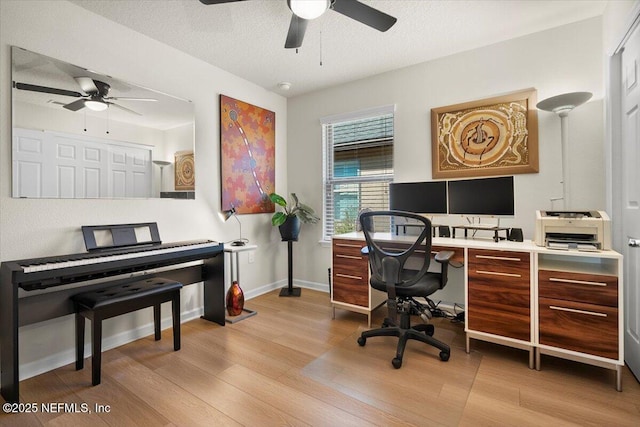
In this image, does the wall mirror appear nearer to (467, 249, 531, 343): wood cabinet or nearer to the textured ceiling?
the textured ceiling

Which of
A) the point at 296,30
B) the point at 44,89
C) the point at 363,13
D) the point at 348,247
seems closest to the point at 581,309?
the point at 348,247

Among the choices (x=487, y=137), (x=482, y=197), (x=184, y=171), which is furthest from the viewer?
(x=184, y=171)

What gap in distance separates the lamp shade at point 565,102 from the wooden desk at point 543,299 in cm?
110

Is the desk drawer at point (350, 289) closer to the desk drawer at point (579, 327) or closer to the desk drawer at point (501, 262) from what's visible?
the desk drawer at point (501, 262)

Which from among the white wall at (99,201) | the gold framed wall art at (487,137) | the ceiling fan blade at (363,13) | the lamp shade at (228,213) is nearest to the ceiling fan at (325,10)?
the ceiling fan blade at (363,13)

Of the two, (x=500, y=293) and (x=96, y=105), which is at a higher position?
(x=96, y=105)

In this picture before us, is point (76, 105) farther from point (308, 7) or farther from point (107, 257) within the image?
point (308, 7)

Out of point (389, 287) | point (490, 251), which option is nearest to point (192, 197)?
point (389, 287)

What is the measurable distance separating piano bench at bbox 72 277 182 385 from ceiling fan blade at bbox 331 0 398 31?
2292 mm

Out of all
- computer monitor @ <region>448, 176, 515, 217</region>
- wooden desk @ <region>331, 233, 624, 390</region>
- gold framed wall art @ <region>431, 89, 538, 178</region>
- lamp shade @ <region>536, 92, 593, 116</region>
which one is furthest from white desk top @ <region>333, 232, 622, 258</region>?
lamp shade @ <region>536, 92, 593, 116</region>

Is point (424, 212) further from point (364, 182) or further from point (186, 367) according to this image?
point (186, 367)

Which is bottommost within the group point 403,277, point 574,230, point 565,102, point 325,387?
point 325,387

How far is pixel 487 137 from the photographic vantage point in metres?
2.90

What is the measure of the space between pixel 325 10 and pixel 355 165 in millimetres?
2066
